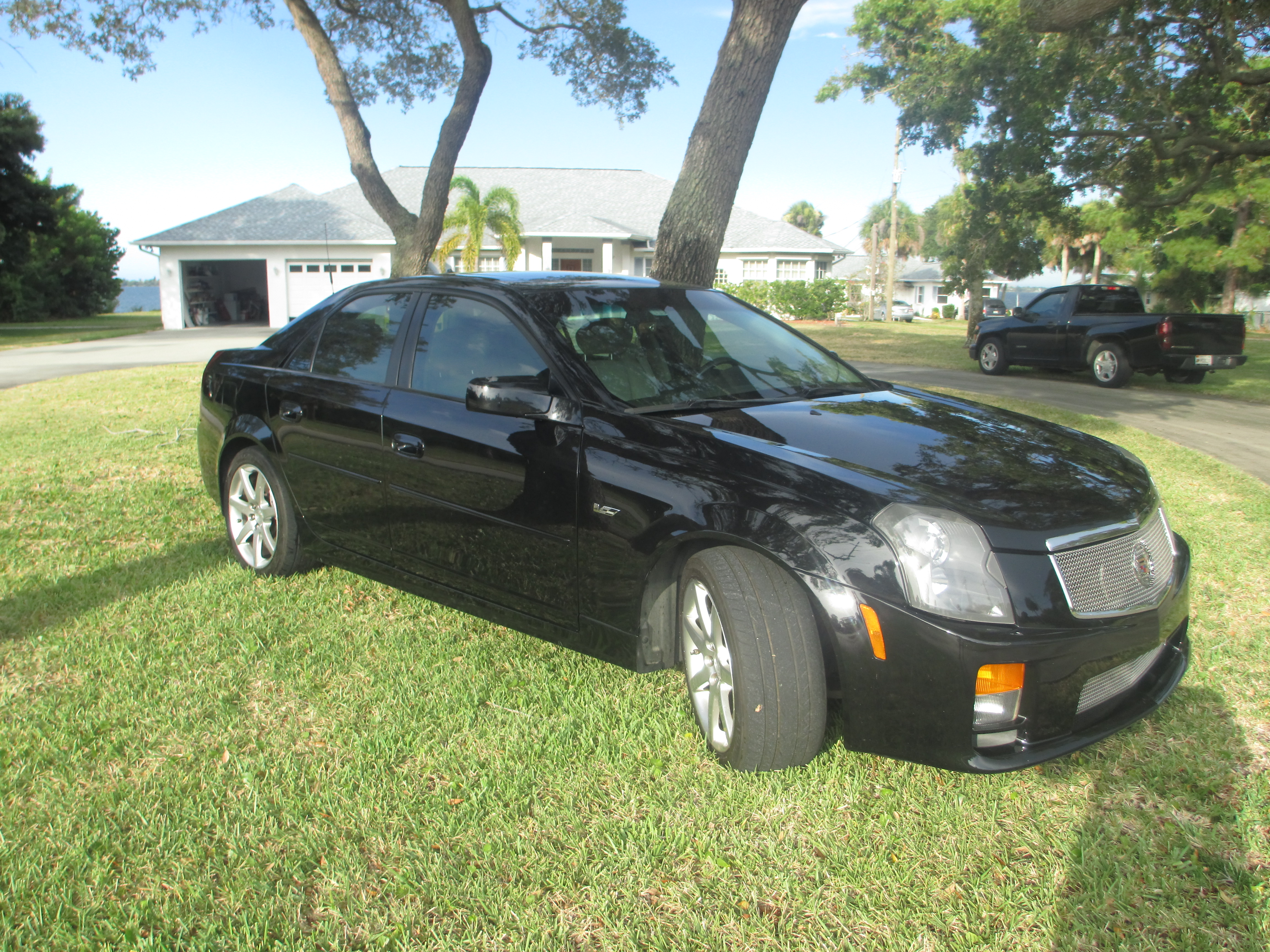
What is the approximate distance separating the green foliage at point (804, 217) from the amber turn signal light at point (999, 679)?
9808 cm

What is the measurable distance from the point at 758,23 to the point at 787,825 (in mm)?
7838

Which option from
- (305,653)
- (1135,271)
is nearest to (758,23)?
(305,653)

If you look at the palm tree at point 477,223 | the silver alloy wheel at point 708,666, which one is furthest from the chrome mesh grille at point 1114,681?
the palm tree at point 477,223

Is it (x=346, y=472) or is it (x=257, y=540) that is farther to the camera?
(x=257, y=540)

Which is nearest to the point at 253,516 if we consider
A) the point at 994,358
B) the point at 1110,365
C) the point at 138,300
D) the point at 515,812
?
the point at 515,812

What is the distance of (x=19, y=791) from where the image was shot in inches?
113

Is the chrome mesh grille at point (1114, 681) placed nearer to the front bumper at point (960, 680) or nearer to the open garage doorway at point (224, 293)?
the front bumper at point (960, 680)

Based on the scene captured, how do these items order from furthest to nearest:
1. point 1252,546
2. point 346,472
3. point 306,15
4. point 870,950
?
point 306,15 < point 1252,546 < point 346,472 < point 870,950

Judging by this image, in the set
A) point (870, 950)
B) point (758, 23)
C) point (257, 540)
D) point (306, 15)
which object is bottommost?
point (870, 950)

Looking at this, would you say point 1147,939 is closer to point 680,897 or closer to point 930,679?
point 930,679

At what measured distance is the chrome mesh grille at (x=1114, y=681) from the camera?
268 centimetres

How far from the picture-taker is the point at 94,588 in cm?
470

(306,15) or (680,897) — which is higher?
(306,15)

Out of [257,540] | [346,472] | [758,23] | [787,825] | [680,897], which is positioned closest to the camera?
[680,897]
